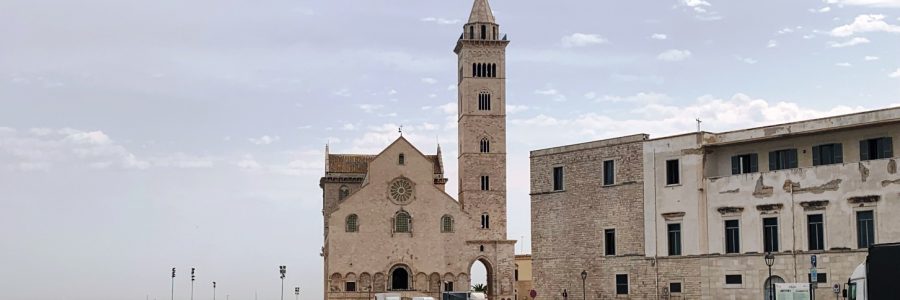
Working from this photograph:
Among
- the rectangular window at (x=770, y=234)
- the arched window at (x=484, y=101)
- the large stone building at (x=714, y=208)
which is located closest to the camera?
the large stone building at (x=714, y=208)

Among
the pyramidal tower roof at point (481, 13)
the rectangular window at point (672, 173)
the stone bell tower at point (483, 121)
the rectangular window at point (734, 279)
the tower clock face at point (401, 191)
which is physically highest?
the pyramidal tower roof at point (481, 13)

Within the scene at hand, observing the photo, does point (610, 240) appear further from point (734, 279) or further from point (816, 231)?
point (816, 231)

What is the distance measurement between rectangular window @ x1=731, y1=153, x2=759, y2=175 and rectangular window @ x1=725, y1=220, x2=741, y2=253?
83.6 inches

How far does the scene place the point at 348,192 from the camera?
8769 centimetres

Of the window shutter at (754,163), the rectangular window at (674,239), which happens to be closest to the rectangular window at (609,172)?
the rectangular window at (674,239)

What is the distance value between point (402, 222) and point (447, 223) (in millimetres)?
3267

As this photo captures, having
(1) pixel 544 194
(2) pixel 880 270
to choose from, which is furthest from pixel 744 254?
(2) pixel 880 270

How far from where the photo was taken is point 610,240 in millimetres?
49656

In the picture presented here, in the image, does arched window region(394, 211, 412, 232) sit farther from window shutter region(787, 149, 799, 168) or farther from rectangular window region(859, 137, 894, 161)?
rectangular window region(859, 137, 894, 161)

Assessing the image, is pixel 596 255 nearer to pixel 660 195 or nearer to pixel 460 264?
pixel 660 195

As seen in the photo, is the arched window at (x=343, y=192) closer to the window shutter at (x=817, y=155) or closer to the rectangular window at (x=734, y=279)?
the rectangular window at (x=734, y=279)

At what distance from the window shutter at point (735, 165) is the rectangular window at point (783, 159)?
1.49 metres

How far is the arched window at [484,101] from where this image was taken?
276ft

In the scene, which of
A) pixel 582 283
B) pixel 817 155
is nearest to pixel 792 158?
pixel 817 155
